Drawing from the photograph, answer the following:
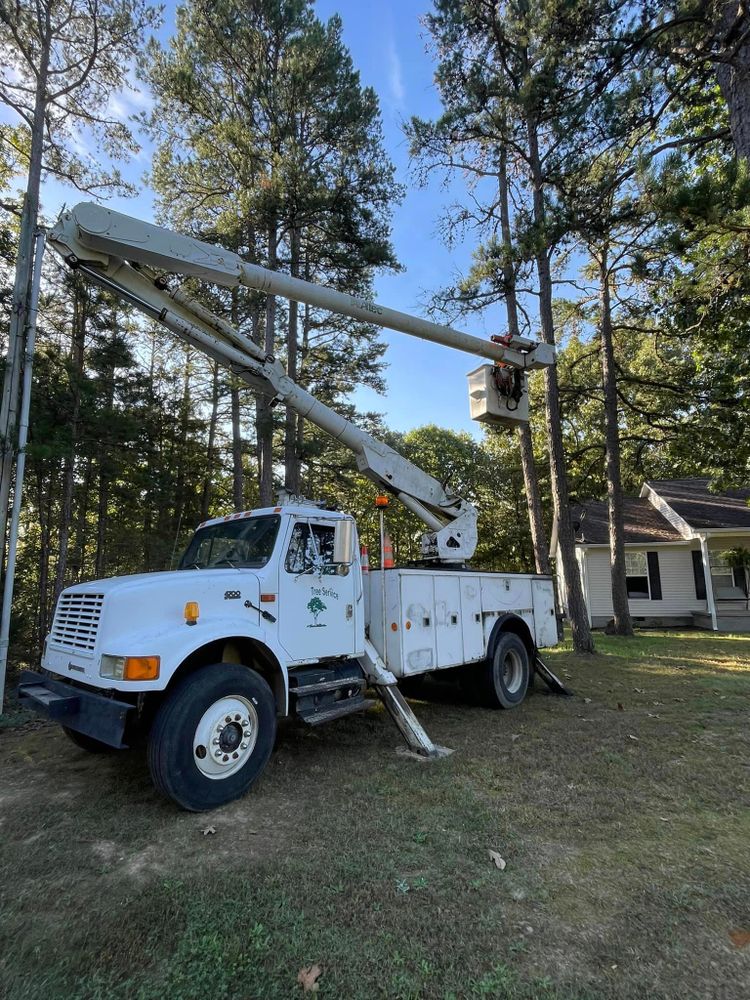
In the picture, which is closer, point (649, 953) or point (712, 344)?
point (649, 953)

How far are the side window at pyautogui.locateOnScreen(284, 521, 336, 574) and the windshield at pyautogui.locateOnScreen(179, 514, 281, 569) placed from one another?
199 millimetres

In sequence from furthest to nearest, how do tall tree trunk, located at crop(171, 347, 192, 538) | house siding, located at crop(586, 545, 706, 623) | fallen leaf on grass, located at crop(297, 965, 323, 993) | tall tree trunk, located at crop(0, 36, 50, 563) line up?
house siding, located at crop(586, 545, 706, 623), tall tree trunk, located at crop(171, 347, 192, 538), tall tree trunk, located at crop(0, 36, 50, 563), fallen leaf on grass, located at crop(297, 965, 323, 993)

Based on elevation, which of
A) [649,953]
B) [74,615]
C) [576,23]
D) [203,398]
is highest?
[576,23]

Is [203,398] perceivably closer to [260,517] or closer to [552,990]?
[260,517]

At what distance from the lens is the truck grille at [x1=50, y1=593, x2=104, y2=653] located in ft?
13.4

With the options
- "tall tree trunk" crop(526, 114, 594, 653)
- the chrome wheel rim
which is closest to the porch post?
"tall tree trunk" crop(526, 114, 594, 653)

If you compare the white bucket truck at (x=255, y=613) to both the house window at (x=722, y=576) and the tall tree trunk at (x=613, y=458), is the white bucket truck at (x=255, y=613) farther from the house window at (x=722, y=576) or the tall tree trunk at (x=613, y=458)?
the house window at (x=722, y=576)

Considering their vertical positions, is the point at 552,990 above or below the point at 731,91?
Result: below

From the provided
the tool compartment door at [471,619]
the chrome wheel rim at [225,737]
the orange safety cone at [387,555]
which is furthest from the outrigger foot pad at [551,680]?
the chrome wheel rim at [225,737]

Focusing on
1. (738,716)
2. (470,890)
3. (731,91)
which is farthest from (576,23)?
(470,890)

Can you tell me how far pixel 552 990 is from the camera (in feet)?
7.37

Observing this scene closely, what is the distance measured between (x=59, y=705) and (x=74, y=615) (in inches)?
31.2

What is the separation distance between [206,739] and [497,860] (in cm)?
218

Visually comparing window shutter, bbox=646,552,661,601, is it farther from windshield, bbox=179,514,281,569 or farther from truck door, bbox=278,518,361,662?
windshield, bbox=179,514,281,569
